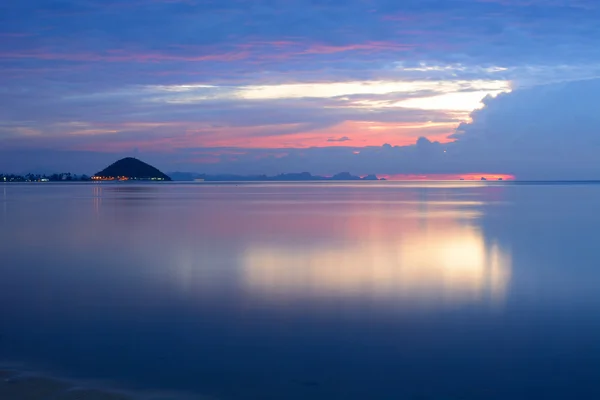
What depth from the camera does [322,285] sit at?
47.8 ft

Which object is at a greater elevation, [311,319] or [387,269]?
[311,319]

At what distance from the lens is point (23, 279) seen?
15539mm

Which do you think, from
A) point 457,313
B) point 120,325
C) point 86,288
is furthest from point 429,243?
point 120,325

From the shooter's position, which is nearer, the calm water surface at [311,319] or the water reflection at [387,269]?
the calm water surface at [311,319]

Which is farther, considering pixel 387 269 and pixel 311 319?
pixel 387 269

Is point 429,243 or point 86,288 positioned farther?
point 429,243

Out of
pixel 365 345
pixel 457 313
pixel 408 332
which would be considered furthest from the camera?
pixel 457 313

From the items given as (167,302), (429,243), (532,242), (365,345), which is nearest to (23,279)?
(167,302)

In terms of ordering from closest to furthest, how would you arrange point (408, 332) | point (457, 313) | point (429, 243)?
point (408, 332), point (457, 313), point (429, 243)

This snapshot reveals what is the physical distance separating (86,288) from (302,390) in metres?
8.60

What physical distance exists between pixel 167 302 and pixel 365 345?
505 cm

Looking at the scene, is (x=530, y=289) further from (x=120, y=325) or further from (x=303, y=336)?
(x=120, y=325)

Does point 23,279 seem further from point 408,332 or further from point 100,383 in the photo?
point 408,332

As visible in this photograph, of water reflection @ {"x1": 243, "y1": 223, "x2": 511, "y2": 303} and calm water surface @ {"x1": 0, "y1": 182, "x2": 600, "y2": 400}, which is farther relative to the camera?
water reflection @ {"x1": 243, "y1": 223, "x2": 511, "y2": 303}
